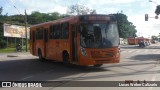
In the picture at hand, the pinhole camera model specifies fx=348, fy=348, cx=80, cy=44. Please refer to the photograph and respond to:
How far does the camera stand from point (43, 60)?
27.8m

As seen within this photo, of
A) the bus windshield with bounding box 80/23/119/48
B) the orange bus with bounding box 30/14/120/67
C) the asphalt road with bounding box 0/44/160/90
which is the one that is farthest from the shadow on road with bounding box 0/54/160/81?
the bus windshield with bounding box 80/23/119/48

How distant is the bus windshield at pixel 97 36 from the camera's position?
18281 millimetres

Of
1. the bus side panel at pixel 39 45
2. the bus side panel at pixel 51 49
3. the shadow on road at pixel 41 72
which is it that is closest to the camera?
the shadow on road at pixel 41 72

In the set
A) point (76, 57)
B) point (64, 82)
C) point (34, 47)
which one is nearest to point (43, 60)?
point (34, 47)

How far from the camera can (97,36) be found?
18328mm

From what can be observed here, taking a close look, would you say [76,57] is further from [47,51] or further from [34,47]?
[34,47]

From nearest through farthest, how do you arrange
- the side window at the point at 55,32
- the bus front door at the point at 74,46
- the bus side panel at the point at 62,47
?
the bus front door at the point at 74,46 → the bus side panel at the point at 62,47 → the side window at the point at 55,32

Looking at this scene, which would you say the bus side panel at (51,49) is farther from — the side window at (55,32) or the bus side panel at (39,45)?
the bus side panel at (39,45)

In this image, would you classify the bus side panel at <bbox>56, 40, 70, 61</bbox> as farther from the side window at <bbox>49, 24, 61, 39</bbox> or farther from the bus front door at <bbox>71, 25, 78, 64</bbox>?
the side window at <bbox>49, 24, 61, 39</bbox>

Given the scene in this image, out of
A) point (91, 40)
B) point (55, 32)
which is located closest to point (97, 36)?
point (91, 40)

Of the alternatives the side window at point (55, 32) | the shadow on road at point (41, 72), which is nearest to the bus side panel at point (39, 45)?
the side window at point (55, 32)

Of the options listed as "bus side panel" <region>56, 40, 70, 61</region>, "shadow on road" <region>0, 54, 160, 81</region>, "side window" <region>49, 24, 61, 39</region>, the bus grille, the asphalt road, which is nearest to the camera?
the asphalt road

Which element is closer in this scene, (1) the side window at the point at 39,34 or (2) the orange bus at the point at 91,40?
(2) the orange bus at the point at 91,40

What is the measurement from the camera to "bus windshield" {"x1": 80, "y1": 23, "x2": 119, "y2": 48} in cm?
1828
